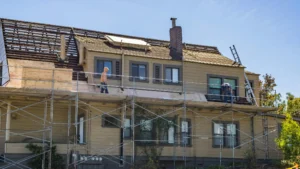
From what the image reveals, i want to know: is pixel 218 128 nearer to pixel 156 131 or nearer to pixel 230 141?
pixel 230 141

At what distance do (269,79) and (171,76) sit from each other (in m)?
22.6

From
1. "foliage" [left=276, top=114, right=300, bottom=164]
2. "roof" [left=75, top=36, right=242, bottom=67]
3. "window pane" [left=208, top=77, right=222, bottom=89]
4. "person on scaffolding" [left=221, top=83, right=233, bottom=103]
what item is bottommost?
"foliage" [left=276, top=114, right=300, bottom=164]

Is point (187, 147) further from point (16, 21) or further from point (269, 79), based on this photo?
point (269, 79)

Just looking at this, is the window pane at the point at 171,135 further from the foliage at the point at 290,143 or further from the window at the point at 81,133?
the foliage at the point at 290,143

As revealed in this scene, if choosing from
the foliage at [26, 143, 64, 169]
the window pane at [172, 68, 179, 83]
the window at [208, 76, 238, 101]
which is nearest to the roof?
the window pane at [172, 68, 179, 83]

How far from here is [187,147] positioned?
28719 mm

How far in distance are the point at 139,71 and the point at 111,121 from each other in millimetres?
3675

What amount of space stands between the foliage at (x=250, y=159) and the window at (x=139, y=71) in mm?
7199

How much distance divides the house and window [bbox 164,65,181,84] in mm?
61

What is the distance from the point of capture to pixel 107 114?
26531mm

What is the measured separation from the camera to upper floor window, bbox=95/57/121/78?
2797 centimetres

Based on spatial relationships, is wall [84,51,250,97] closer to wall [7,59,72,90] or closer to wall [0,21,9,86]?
wall [7,59,72,90]

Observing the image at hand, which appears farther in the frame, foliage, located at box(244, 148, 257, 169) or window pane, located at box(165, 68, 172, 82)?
window pane, located at box(165, 68, 172, 82)

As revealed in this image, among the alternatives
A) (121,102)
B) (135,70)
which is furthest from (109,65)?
(121,102)
